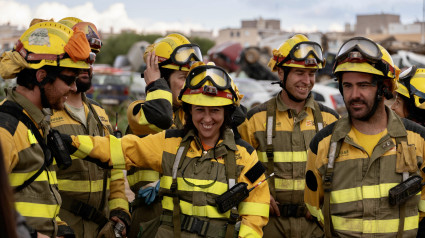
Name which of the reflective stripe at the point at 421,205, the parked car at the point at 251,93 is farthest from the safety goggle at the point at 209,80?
the parked car at the point at 251,93

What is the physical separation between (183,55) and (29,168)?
2.19m

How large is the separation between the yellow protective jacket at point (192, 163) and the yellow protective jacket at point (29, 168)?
0.44 meters

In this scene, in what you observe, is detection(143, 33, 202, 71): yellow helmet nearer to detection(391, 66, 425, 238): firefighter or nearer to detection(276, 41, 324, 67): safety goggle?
detection(276, 41, 324, 67): safety goggle

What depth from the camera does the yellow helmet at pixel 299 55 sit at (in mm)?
5715

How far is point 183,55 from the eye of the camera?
5.31m

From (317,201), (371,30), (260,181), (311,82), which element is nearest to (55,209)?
(260,181)

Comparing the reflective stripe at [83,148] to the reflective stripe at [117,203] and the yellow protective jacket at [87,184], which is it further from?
the reflective stripe at [117,203]

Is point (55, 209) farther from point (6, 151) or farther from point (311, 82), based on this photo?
point (311, 82)

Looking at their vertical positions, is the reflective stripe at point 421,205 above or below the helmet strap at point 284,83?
below

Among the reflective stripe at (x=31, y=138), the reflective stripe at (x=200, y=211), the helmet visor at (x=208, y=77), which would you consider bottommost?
the reflective stripe at (x=200, y=211)

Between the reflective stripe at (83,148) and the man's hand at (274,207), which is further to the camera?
the man's hand at (274,207)

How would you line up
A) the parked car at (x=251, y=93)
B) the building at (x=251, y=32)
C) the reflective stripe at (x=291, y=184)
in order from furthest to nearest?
the building at (x=251, y=32) < the parked car at (x=251, y=93) < the reflective stripe at (x=291, y=184)

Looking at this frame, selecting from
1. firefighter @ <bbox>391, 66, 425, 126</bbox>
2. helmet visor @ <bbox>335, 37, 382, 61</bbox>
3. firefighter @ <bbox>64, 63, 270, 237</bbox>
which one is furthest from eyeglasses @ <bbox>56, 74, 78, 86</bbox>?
firefighter @ <bbox>391, 66, 425, 126</bbox>

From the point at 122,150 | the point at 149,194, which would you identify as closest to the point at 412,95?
the point at 149,194
